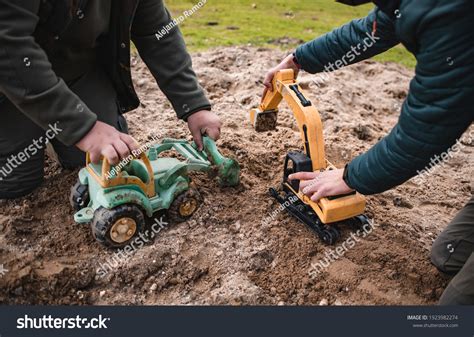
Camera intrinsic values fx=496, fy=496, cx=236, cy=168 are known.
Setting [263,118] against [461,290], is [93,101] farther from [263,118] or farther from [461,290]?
[461,290]

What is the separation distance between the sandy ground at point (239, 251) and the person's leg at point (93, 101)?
0.33 ft

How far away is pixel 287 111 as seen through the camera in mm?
3635

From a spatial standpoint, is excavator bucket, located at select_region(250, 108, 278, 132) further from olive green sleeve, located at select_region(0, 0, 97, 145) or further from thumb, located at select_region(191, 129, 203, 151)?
olive green sleeve, located at select_region(0, 0, 97, 145)

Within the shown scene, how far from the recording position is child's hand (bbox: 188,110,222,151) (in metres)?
2.55

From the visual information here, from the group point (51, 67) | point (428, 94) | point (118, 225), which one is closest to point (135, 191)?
point (118, 225)

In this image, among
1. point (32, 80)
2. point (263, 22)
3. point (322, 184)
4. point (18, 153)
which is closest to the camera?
point (32, 80)

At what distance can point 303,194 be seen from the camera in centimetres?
237

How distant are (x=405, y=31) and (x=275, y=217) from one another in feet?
3.75

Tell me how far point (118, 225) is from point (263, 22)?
167 inches

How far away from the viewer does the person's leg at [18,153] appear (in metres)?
2.59

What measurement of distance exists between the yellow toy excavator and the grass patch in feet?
8.07

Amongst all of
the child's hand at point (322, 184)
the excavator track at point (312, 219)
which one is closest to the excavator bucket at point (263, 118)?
the excavator track at point (312, 219)

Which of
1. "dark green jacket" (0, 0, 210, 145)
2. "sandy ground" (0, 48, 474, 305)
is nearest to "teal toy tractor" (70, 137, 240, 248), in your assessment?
"sandy ground" (0, 48, 474, 305)

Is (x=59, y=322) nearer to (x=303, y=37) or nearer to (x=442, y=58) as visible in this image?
(x=442, y=58)
